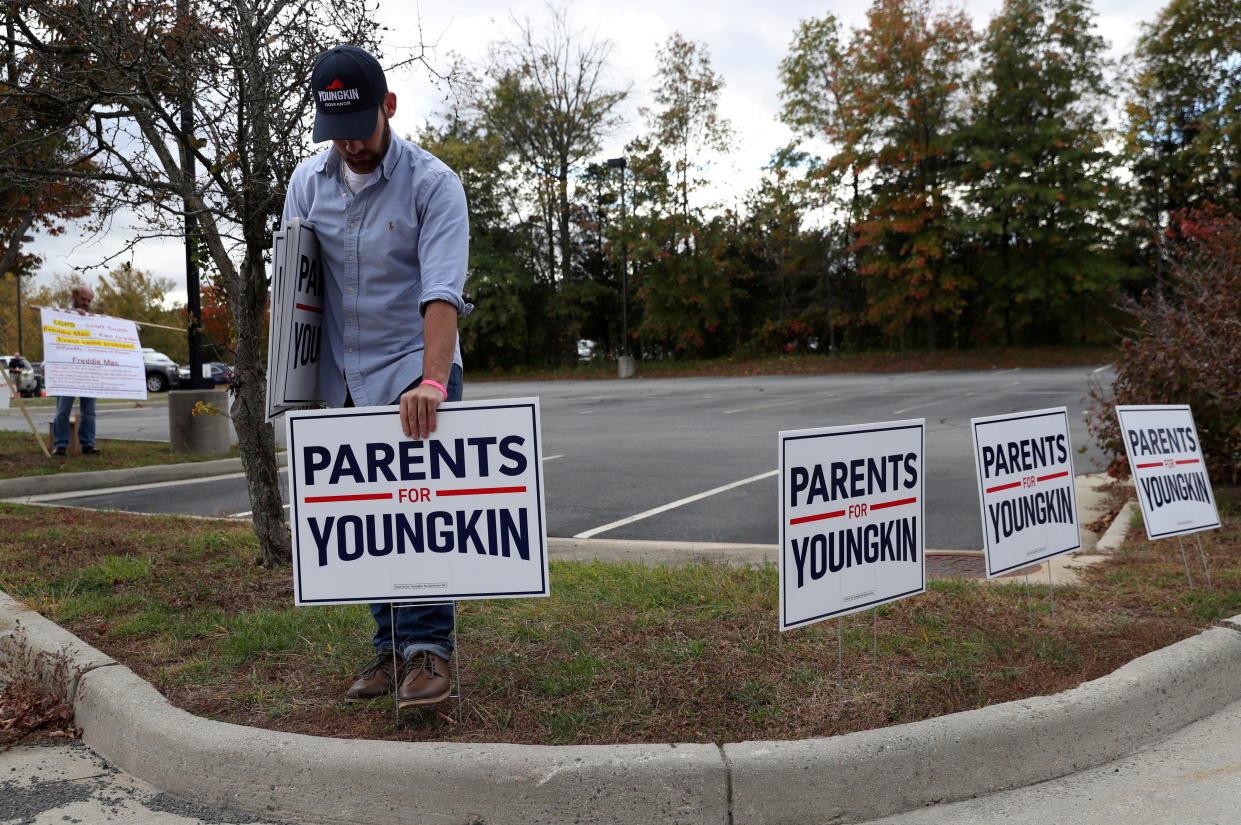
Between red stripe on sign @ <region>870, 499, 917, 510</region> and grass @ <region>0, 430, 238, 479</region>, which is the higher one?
red stripe on sign @ <region>870, 499, 917, 510</region>

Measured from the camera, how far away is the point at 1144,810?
2.75m

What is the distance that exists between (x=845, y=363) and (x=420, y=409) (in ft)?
116

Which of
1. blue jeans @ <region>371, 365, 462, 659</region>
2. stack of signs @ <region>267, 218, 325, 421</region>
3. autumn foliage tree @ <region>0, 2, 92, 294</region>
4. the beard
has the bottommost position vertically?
blue jeans @ <region>371, 365, 462, 659</region>

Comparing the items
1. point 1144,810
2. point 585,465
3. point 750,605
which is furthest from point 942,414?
point 1144,810

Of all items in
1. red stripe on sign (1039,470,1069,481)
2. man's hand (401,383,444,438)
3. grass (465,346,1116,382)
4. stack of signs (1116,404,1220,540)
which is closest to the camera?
man's hand (401,383,444,438)

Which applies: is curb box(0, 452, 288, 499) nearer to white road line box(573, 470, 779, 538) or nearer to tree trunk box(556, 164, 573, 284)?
white road line box(573, 470, 779, 538)

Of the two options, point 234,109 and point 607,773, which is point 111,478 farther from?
point 607,773

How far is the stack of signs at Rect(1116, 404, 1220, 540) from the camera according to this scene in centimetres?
454

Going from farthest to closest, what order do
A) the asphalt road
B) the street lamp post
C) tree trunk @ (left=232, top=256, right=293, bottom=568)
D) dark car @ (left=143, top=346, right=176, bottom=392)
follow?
the street lamp post
dark car @ (left=143, top=346, right=176, bottom=392)
the asphalt road
tree trunk @ (left=232, top=256, right=293, bottom=568)

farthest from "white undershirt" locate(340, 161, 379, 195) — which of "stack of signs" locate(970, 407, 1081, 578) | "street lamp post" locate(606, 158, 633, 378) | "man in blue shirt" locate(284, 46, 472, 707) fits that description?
"street lamp post" locate(606, 158, 633, 378)

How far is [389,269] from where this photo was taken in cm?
330

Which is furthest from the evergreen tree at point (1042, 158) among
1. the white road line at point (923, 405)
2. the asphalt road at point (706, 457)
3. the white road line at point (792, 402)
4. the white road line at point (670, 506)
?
the white road line at point (670, 506)

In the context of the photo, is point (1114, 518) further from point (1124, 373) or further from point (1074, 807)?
point (1074, 807)

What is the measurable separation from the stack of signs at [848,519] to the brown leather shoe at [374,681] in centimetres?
133
